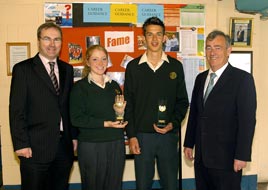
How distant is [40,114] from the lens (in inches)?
83.0

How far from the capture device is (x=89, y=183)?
2.17m

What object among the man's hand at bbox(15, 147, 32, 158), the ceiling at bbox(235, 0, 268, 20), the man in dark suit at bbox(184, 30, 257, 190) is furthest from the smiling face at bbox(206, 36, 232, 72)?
the man's hand at bbox(15, 147, 32, 158)

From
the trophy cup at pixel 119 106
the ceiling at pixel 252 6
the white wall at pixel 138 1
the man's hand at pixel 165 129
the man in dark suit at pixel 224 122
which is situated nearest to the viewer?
the man in dark suit at pixel 224 122

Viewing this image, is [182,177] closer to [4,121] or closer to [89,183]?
[89,183]

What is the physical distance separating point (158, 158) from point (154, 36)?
971 mm

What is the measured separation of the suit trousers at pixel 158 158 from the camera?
7.72 feet

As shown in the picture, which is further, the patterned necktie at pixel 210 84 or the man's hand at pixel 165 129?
the man's hand at pixel 165 129

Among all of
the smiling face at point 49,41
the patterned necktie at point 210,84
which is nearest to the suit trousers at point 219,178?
the patterned necktie at point 210,84

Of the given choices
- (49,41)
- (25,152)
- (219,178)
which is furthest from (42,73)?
(219,178)

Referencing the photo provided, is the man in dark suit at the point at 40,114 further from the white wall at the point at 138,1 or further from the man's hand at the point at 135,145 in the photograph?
the white wall at the point at 138,1

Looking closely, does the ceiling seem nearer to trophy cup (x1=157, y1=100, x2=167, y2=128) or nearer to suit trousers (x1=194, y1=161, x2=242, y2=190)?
trophy cup (x1=157, y1=100, x2=167, y2=128)

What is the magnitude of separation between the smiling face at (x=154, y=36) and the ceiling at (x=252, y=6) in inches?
50.1

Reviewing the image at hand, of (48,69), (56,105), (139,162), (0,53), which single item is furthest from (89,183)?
(0,53)

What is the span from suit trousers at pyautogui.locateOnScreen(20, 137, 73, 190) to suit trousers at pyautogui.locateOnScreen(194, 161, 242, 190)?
101cm
